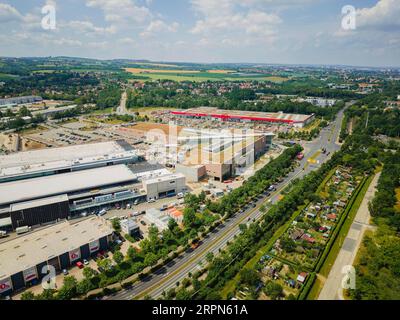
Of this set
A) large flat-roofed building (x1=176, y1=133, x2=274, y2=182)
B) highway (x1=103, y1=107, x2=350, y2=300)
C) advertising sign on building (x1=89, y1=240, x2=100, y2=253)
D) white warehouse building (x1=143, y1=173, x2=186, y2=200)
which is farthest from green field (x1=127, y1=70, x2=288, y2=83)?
advertising sign on building (x1=89, y1=240, x2=100, y2=253)

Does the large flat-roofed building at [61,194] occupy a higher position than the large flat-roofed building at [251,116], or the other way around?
the large flat-roofed building at [251,116]

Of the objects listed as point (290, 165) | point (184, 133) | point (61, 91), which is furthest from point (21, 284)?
point (61, 91)

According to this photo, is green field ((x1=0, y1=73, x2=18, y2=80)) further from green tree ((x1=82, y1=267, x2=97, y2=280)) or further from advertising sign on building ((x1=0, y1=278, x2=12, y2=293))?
green tree ((x1=82, y1=267, x2=97, y2=280))

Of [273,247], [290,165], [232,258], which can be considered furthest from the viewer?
[290,165]

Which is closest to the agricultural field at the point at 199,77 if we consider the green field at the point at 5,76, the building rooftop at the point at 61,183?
the green field at the point at 5,76

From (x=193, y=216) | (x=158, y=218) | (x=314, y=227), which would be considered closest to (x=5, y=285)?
(x=158, y=218)

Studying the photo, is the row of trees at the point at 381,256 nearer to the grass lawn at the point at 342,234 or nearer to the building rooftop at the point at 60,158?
the grass lawn at the point at 342,234
